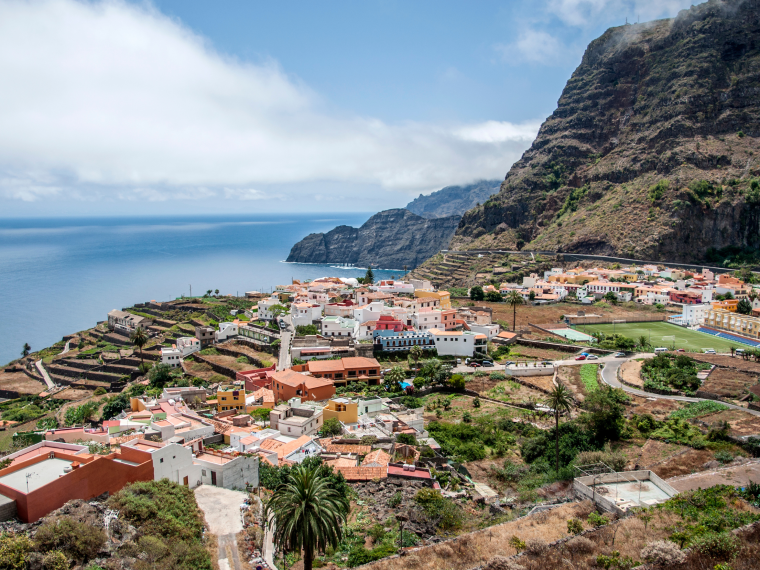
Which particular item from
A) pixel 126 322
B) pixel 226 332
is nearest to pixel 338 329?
pixel 226 332

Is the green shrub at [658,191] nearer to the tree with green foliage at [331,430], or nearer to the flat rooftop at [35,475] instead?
the tree with green foliage at [331,430]

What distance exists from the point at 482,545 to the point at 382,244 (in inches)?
6387

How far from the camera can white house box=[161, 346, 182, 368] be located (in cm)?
4350

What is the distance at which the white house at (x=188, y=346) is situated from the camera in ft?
150

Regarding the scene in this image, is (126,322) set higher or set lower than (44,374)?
higher

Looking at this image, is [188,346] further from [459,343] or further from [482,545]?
[482,545]

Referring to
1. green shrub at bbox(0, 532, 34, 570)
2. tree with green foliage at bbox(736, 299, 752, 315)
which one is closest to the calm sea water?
green shrub at bbox(0, 532, 34, 570)

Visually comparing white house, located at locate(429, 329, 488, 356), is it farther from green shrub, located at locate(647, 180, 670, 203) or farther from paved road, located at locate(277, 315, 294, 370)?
green shrub, located at locate(647, 180, 670, 203)

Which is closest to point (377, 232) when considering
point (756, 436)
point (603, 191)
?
point (603, 191)

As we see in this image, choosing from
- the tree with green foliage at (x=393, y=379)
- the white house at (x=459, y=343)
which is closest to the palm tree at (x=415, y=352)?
the white house at (x=459, y=343)

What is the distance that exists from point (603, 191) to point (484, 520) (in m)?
91.2

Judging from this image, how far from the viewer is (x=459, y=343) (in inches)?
1658

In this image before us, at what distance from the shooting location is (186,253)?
7175 inches

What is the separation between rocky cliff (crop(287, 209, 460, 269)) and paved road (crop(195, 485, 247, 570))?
485 ft
